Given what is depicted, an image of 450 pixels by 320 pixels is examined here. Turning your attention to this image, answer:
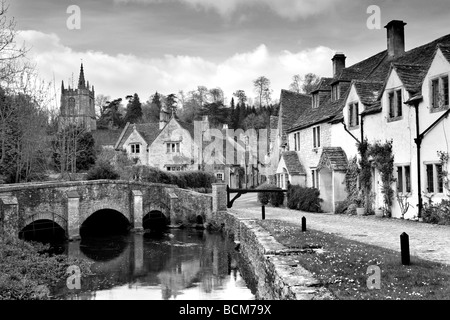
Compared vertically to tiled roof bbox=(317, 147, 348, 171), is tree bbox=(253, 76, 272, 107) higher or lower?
higher

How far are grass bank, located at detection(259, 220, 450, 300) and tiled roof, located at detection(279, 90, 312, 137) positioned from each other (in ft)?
76.4

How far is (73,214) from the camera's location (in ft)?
88.2

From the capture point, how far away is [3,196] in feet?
74.4

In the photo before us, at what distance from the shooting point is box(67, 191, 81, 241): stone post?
87.8 feet

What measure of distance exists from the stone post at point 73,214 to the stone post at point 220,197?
911cm

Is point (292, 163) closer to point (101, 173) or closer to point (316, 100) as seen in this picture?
point (316, 100)

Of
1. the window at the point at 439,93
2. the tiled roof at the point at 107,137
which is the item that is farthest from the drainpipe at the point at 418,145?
the tiled roof at the point at 107,137

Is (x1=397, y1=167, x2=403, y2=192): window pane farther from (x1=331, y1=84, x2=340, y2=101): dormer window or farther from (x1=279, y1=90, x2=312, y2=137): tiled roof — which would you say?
(x1=279, y1=90, x2=312, y2=137): tiled roof

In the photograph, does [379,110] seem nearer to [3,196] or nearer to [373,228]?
[373,228]

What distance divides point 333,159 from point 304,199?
3888mm

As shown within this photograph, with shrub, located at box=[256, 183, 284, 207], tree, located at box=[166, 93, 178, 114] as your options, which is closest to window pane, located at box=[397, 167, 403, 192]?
shrub, located at box=[256, 183, 284, 207]

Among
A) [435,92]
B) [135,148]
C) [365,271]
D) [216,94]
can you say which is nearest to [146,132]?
[135,148]

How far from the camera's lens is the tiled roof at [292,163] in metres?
31.0
